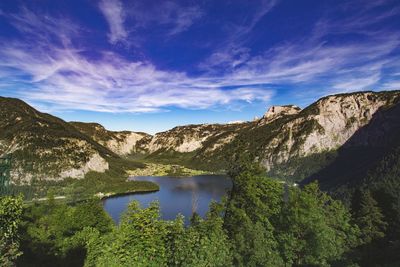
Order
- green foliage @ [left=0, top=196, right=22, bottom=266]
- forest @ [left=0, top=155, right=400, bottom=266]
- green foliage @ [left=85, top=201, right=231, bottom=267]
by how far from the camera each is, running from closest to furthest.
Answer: green foliage @ [left=0, top=196, right=22, bottom=266]
green foliage @ [left=85, top=201, right=231, bottom=267]
forest @ [left=0, top=155, right=400, bottom=266]

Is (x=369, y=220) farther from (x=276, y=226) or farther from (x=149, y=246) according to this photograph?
(x=149, y=246)

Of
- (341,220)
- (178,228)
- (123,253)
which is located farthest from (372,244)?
(123,253)

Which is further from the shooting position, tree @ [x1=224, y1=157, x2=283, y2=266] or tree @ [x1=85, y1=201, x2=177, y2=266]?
tree @ [x1=224, y1=157, x2=283, y2=266]

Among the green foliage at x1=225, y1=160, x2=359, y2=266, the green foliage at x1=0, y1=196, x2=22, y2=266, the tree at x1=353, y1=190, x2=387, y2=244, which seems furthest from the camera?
the tree at x1=353, y1=190, x2=387, y2=244

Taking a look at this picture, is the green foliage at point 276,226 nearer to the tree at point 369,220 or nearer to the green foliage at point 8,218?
the tree at point 369,220

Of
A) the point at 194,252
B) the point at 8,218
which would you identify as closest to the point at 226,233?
the point at 194,252

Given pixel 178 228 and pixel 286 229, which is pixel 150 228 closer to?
pixel 178 228

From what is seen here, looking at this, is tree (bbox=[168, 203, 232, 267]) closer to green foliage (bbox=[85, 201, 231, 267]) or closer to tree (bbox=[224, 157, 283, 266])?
green foliage (bbox=[85, 201, 231, 267])

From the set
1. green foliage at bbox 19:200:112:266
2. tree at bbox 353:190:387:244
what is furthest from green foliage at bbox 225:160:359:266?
green foliage at bbox 19:200:112:266
